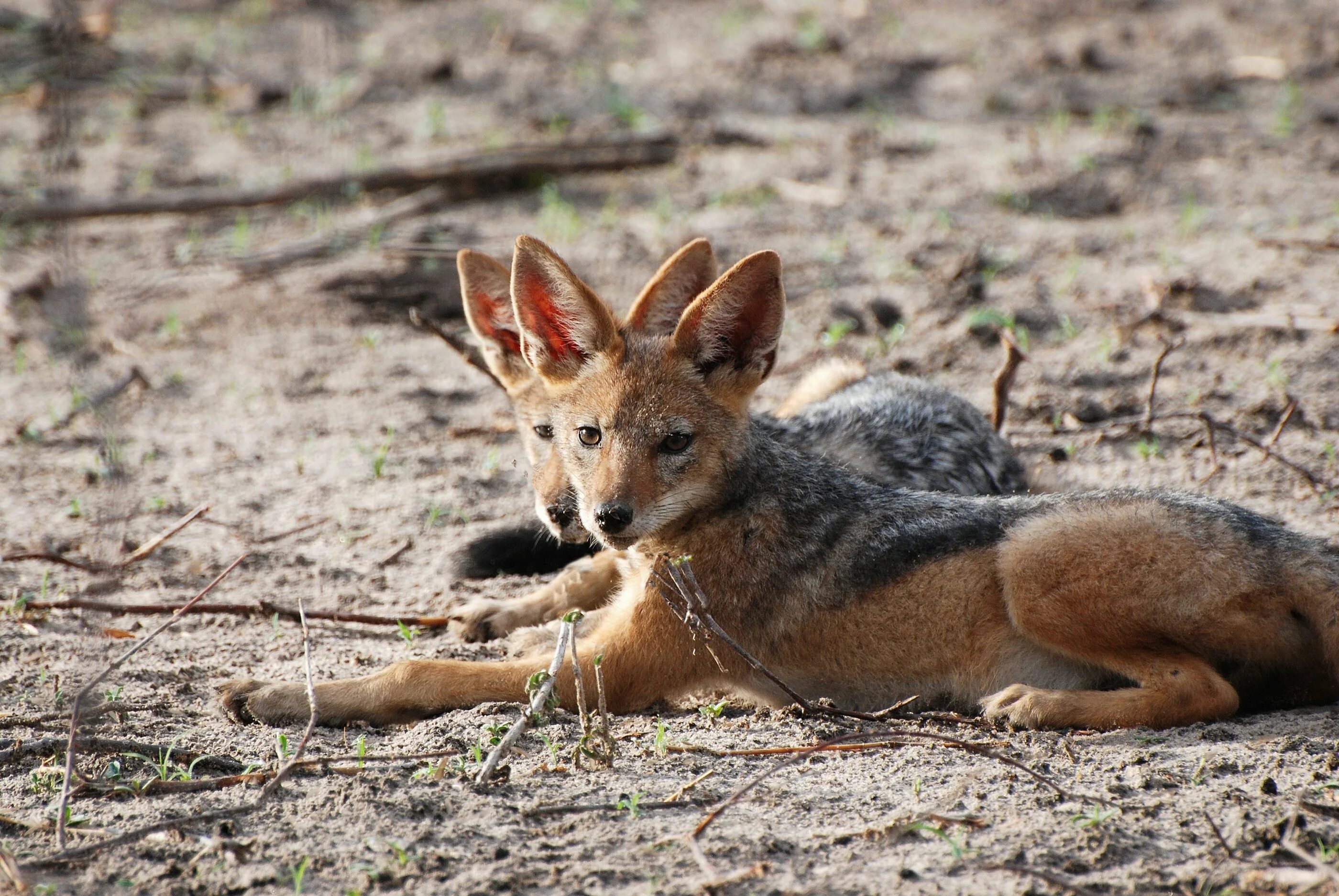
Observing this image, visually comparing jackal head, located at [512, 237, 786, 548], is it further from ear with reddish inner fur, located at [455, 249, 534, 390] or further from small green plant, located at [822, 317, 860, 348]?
small green plant, located at [822, 317, 860, 348]

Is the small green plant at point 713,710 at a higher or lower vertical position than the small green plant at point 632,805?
lower

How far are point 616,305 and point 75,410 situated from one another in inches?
129

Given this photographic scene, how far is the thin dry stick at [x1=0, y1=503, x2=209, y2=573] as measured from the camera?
5.24 meters

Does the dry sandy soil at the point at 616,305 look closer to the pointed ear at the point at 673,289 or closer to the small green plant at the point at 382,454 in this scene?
the small green plant at the point at 382,454

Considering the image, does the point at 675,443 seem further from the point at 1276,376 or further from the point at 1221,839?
the point at 1276,376

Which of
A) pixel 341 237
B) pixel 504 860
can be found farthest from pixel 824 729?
pixel 341 237

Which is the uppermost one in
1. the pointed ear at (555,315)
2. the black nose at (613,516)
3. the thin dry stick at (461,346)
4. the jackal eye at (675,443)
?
the pointed ear at (555,315)

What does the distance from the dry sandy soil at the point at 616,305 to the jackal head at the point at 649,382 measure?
0.85 meters

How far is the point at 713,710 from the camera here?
15.3 ft

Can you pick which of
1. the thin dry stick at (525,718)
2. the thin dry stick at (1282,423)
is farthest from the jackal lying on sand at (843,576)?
the thin dry stick at (1282,423)

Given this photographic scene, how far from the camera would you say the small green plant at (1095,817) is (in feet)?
11.5

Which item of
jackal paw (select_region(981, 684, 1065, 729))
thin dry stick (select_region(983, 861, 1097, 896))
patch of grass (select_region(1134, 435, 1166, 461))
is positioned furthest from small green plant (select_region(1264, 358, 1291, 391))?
thin dry stick (select_region(983, 861, 1097, 896))

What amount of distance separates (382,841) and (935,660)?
85.6 inches

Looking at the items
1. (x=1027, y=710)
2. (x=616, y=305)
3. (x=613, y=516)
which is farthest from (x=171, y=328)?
(x=1027, y=710)
